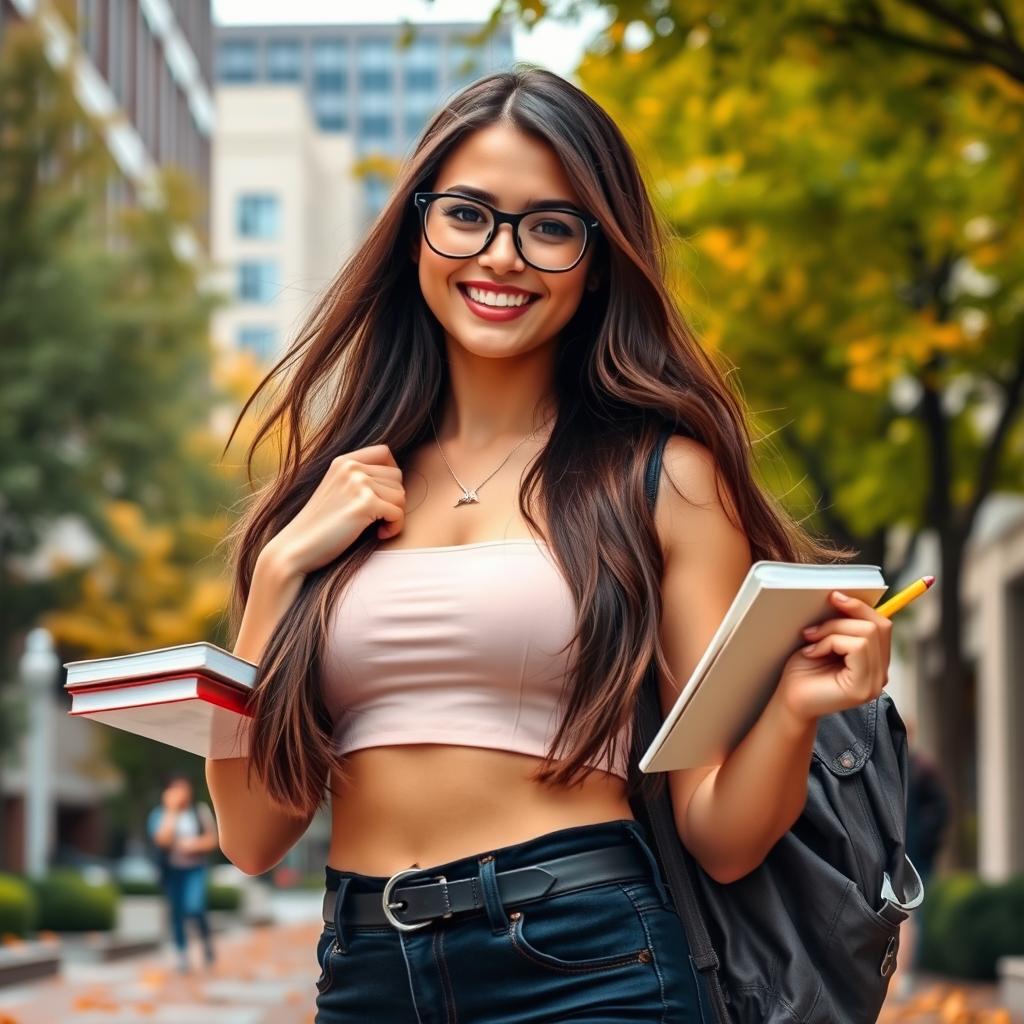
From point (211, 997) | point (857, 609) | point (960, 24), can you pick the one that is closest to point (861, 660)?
point (857, 609)

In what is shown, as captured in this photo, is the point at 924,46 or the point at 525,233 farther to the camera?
the point at 924,46

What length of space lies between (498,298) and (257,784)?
31.3 inches

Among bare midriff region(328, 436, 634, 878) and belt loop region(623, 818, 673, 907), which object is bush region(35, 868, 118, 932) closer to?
bare midriff region(328, 436, 634, 878)

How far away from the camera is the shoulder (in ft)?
10.1

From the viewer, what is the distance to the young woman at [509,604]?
2.86 meters

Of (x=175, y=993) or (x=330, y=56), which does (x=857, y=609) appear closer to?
(x=175, y=993)

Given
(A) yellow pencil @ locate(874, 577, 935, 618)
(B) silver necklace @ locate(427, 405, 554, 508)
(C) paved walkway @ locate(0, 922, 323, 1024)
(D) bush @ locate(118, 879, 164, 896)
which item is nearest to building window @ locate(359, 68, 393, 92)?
(D) bush @ locate(118, 879, 164, 896)

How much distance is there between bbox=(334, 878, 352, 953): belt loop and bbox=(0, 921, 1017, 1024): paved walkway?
5.05 m

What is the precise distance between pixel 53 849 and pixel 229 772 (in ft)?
142

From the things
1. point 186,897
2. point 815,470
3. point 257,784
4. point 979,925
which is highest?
point 257,784

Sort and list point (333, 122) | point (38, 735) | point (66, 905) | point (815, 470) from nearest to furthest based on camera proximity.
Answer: point (815, 470)
point (66, 905)
point (38, 735)
point (333, 122)

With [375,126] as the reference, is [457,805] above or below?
below

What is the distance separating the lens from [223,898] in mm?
32500

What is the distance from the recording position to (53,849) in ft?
147
